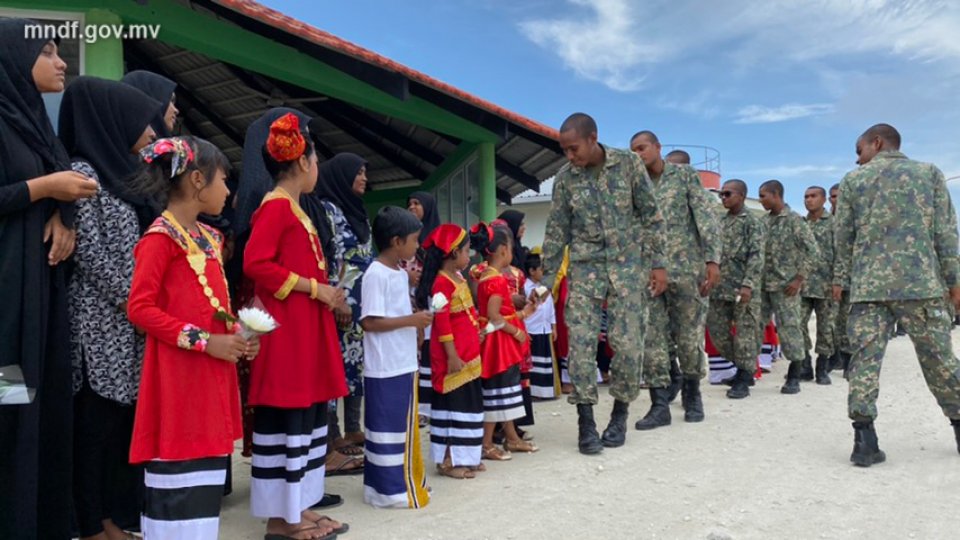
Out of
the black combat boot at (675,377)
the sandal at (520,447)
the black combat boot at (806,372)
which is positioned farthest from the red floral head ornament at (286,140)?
the black combat boot at (806,372)

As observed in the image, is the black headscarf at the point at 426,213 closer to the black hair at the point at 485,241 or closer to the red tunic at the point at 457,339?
the black hair at the point at 485,241

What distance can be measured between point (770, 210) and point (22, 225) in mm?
7134

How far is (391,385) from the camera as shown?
3695 millimetres

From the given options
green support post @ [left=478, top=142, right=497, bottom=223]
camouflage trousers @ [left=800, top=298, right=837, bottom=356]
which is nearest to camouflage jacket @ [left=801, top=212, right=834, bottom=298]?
camouflage trousers @ [left=800, top=298, right=837, bottom=356]

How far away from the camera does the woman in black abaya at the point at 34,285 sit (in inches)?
98.3

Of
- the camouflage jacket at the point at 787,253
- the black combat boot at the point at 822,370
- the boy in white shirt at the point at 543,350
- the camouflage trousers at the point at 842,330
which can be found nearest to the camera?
the boy in white shirt at the point at 543,350

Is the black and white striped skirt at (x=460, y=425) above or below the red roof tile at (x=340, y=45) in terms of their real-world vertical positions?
below

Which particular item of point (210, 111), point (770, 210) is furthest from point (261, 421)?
point (210, 111)

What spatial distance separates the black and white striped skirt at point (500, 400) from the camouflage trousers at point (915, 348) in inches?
82.4

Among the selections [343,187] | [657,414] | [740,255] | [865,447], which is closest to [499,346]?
[343,187]

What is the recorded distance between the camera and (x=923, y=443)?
4.86m

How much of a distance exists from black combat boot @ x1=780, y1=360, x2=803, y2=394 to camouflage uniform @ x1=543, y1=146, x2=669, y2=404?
2.88m

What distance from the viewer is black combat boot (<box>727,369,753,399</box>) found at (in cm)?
684

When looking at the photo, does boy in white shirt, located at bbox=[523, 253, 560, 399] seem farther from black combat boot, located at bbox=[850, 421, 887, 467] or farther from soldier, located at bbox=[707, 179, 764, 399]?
black combat boot, located at bbox=[850, 421, 887, 467]
